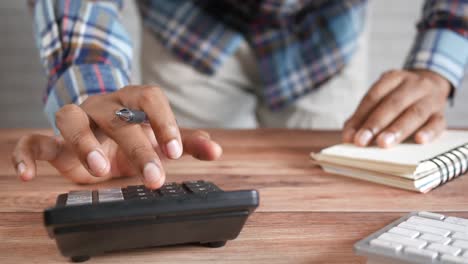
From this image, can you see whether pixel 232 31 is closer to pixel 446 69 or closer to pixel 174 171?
pixel 446 69

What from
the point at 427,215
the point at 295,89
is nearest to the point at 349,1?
the point at 295,89

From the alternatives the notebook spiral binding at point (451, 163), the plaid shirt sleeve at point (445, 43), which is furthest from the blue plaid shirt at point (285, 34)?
the notebook spiral binding at point (451, 163)

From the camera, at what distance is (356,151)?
0.83 m

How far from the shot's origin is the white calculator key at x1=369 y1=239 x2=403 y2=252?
1.49 ft

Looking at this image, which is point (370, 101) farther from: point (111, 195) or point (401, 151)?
point (111, 195)

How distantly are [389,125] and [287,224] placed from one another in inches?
16.0

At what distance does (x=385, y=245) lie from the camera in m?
0.46

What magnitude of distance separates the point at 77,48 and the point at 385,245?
69 cm

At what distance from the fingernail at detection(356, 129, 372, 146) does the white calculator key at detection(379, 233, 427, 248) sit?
15.4 inches

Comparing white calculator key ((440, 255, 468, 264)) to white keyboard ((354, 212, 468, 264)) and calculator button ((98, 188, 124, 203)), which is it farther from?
calculator button ((98, 188, 124, 203))

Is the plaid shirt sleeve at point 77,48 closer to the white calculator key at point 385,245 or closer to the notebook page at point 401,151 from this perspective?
the notebook page at point 401,151

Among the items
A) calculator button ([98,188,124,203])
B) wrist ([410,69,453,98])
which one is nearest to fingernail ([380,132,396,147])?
wrist ([410,69,453,98])

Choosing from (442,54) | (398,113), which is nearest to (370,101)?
(398,113)

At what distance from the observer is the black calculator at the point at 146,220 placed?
1.47ft
